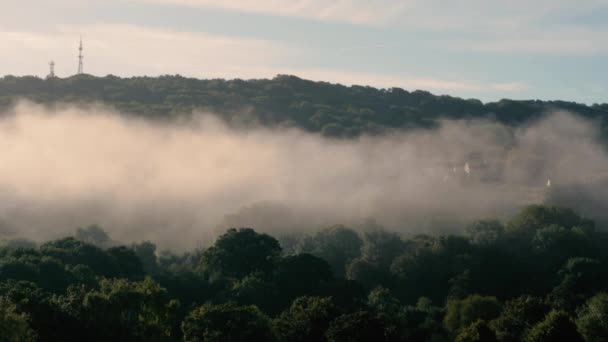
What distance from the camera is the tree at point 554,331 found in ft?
229

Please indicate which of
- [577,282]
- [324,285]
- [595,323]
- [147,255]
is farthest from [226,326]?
[147,255]

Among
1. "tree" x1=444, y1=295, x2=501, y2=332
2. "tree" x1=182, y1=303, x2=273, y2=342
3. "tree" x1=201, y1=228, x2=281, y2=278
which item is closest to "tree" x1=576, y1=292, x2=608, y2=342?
"tree" x1=444, y1=295, x2=501, y2=332

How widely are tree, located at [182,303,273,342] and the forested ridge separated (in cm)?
8

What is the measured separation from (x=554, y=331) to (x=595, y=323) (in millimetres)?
7865

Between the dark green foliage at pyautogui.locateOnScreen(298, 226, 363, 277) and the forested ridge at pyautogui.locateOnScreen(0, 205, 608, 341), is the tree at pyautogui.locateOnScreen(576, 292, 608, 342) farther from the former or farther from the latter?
the dark green foliage at pyautogui.locateOnScreen(298, 226, 363, 277)

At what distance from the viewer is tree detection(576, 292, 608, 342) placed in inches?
2960

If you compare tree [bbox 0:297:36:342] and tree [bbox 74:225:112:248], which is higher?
tree [bbox 0:297:36:342]

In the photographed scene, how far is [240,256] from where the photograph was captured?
105m

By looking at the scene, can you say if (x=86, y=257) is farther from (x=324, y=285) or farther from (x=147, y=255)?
(x=324, y=285)

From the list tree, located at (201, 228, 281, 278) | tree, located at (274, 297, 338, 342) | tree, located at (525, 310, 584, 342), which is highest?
tree, located at (525, 310, 584, 342)

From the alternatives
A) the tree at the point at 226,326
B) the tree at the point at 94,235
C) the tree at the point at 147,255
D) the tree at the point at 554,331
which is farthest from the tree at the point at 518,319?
the tree at the point at 94,235

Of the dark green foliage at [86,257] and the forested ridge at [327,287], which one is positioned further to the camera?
the dark green foliage at [86,257]

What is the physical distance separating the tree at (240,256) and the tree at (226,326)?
28581 mm

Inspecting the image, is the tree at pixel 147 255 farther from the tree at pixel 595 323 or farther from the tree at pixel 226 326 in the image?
the tree at pixel 595 323
